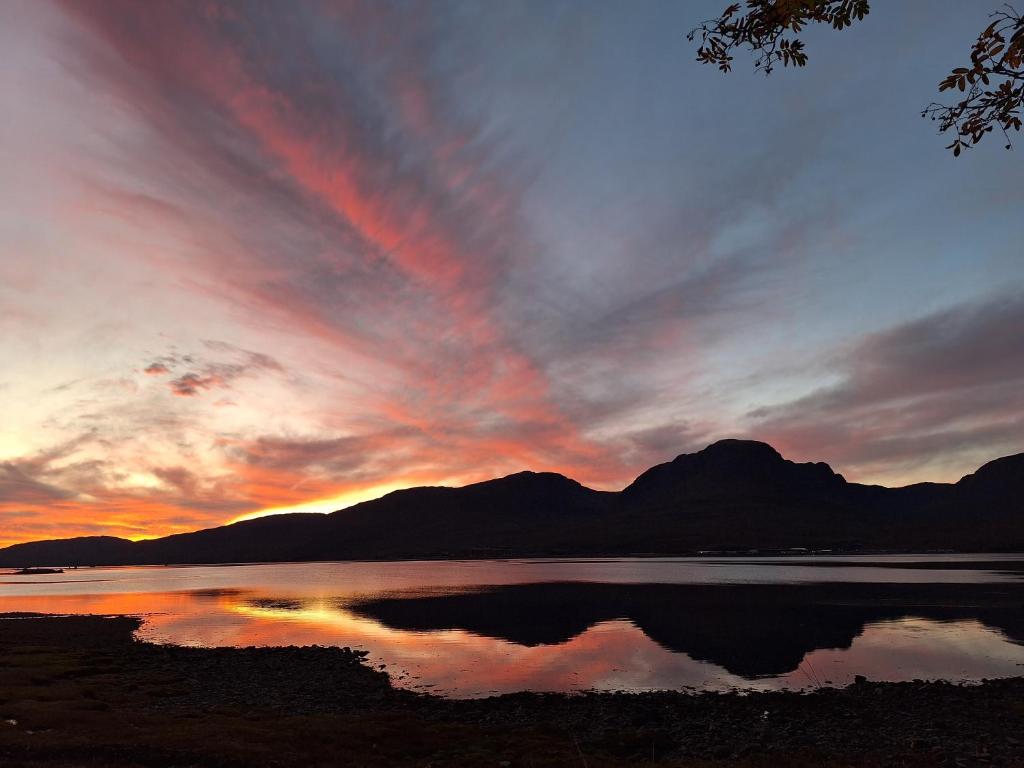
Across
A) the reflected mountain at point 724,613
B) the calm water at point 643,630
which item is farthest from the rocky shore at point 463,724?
the reflected mountain at point 724,613

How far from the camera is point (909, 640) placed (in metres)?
52.2

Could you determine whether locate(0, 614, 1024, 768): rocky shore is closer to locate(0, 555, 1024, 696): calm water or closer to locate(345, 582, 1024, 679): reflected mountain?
locate(0, 555, 1024, 696): calm water

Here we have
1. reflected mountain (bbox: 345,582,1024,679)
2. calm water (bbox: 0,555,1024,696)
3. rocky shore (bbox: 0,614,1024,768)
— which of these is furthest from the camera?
reflected mountain (bbox: 345,582,1024,679)

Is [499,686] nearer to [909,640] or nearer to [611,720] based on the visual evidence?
[611,720]

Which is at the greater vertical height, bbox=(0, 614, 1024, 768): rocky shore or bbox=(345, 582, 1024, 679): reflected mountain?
bbox=(345, 582, 1024, 679): reflected mountain

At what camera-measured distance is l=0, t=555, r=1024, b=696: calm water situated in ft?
136

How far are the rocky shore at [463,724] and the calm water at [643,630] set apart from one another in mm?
5080

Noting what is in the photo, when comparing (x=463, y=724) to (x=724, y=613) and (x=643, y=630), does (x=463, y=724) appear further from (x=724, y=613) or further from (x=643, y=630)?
(x=724, y=613)

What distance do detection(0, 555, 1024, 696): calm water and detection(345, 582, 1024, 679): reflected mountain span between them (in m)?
0.24

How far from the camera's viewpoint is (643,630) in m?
62.4

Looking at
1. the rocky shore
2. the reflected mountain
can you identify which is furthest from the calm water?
the rocky shore

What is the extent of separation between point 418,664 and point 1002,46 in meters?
48.0

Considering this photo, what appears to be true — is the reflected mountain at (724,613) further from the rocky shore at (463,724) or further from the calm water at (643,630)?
the rocky shore at (463,724)

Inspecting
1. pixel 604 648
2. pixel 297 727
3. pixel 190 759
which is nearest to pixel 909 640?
pixel 604 648
